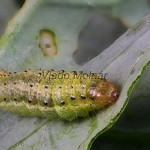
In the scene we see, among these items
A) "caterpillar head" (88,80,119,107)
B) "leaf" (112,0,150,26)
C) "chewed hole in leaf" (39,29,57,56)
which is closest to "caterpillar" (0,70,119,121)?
"caterpillar head" (88,80,119,107)

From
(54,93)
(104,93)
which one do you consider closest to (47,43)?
(54,93)

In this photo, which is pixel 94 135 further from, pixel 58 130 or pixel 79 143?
pixel 58 130

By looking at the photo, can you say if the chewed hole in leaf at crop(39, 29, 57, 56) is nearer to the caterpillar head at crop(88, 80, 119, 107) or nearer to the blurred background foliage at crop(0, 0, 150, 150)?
the blurred background foliage at crop(0, 0, 150, 150)

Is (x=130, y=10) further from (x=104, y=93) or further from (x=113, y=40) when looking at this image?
(x=104, y=93)

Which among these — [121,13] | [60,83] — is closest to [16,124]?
[60,83]

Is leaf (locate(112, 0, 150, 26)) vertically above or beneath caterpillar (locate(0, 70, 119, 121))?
above

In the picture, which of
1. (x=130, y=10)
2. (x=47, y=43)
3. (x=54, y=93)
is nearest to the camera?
(x=54, y=93)
